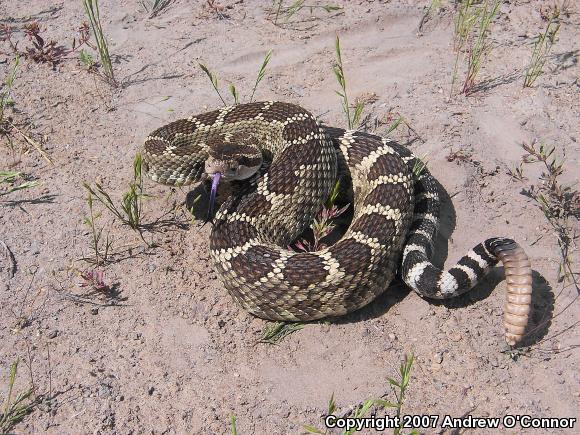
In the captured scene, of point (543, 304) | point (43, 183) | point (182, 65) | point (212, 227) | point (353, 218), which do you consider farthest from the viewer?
point (182, 65)

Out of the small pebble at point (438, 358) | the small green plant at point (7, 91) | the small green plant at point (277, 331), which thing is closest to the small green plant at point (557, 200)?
the small pebble at point (438, 358)

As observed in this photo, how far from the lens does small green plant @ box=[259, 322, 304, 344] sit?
4.27m

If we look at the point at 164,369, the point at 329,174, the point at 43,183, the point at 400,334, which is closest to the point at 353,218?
A: the point at 329,174

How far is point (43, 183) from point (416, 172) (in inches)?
130

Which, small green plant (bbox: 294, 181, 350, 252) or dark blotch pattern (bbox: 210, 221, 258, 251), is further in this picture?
small green plant (bbox: 294, 181, 350, 252)

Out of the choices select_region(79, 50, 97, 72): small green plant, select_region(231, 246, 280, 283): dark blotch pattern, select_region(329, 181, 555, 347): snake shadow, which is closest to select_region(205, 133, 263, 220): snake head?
select_region(231, 246, 280, 283): dark blotch pattern

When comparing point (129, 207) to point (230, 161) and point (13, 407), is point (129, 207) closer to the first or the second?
point (230, 161)

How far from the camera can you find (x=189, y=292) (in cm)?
455

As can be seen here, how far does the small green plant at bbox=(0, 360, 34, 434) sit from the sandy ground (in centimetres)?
6

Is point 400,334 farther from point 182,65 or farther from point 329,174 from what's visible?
point 182,65

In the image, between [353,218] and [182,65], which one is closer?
[353,218]

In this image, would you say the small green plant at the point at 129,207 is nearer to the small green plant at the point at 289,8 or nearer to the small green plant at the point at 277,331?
the small green plant at the point at 277,331

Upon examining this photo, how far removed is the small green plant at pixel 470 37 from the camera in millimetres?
6137

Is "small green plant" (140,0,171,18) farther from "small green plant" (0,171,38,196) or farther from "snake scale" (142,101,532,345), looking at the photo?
"small green plant" (0,171,38,196)
